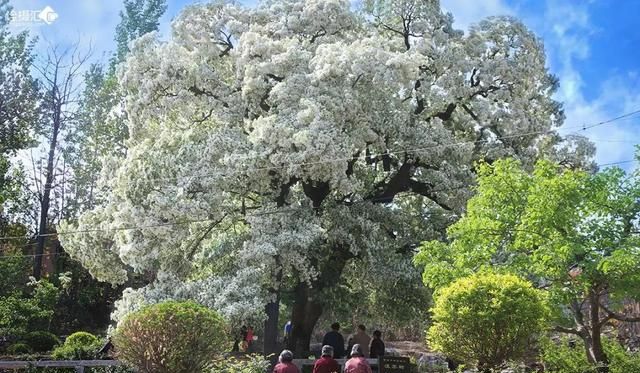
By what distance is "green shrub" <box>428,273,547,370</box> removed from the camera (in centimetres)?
1162

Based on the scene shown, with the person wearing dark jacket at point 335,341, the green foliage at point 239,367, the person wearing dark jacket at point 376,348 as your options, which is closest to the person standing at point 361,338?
the person wearing dark jacket at point 376,348

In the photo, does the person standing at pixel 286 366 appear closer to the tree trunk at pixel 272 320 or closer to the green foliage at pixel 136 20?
the tree trunk at pixel 272 320

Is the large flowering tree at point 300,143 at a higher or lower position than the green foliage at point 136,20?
lower

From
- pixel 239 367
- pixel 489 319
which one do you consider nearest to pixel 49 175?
pixel 239 367

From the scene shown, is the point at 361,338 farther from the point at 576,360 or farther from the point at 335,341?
the point at 576,360

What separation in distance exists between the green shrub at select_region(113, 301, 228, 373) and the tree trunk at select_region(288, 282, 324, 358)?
10003 millimetres

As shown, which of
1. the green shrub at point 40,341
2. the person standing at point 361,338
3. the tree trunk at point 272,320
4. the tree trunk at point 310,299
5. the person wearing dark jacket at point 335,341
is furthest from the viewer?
the green shrub at point 40,341

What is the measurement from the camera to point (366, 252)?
21422 mm

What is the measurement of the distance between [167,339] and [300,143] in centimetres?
808

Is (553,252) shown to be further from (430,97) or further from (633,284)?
(430,97)

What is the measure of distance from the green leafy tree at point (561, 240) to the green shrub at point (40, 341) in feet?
46.9

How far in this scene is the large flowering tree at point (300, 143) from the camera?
1950 centimetres

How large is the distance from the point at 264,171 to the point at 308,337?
6.00 metres

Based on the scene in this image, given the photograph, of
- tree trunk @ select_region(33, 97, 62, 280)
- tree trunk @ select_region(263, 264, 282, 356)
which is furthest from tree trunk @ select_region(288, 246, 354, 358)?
tree trunk @ select_region(33, 97, 62, 280)
